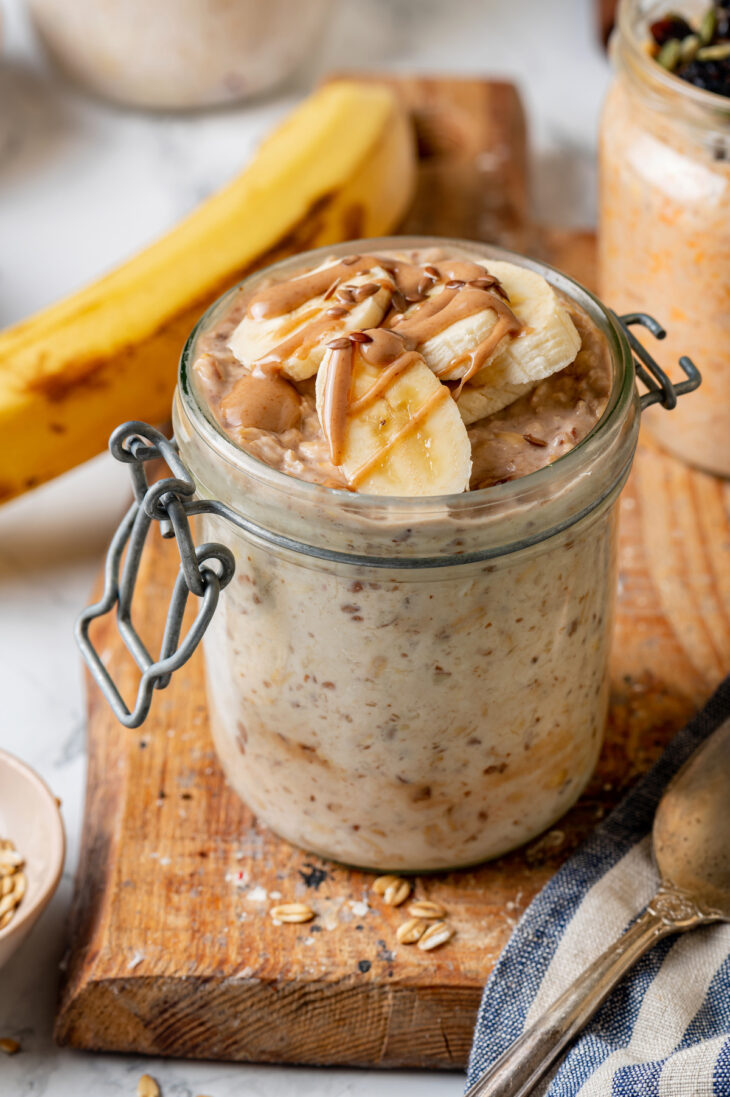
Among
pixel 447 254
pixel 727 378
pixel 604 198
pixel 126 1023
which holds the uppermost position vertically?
pixel 447 254

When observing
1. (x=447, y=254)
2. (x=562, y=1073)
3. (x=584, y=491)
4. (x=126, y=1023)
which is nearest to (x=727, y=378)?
(x=447, y=254)

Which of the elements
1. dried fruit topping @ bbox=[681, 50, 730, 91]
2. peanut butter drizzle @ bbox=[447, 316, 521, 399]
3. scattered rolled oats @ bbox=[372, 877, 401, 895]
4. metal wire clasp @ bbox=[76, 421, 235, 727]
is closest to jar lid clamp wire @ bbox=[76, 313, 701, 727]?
metal wire clasp @ bbox=[76, 421, 235, 727]

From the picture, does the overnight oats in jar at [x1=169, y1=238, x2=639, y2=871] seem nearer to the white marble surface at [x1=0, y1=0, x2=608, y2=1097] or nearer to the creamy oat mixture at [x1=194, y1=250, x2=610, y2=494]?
the creamy oat mixture at [x1=194, y1=250, x2=610, y2=494]

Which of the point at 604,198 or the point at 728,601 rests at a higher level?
the point at 604,198

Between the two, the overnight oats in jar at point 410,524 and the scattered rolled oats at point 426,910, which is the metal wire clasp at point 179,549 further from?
the scattered rolled oats at point 426,910

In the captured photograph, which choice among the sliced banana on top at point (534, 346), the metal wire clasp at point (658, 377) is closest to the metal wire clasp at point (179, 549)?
the sliced banana on top at point (534, 346)

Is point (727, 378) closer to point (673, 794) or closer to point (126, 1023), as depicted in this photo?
point (673, 794)
